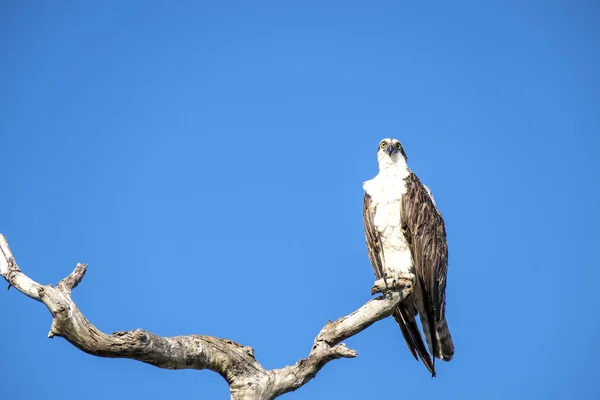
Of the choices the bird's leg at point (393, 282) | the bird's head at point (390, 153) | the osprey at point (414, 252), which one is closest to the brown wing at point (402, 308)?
the osprey at point (414, 252)

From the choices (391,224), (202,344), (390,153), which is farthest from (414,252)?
(202,344)

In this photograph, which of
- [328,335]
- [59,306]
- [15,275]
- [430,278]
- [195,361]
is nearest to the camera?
[59,306]

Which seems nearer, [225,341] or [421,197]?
[225,341]

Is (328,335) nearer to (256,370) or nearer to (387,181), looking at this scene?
(256,370)

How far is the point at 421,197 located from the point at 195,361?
424 cm

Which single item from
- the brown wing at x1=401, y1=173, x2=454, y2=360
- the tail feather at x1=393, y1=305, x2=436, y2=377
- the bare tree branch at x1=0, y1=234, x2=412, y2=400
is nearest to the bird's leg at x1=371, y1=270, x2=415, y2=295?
the bare tree branch at x1=0, y1=234, x2=412, y2=400

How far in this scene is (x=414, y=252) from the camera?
32.2 feet

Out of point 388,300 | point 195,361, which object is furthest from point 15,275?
point 388,300

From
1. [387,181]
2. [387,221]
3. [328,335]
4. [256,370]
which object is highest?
[387,181]

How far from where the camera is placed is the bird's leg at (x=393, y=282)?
352 inches

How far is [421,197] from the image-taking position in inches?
394

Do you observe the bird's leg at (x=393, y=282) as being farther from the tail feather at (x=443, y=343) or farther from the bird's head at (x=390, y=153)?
the bird's head at (x=390, y=153)

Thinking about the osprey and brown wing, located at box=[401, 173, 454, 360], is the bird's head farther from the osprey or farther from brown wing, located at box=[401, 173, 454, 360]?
brown wing, located at box=[401, 173, 454, 360]

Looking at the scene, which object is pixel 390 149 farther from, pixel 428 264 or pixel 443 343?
pixel 443 343
